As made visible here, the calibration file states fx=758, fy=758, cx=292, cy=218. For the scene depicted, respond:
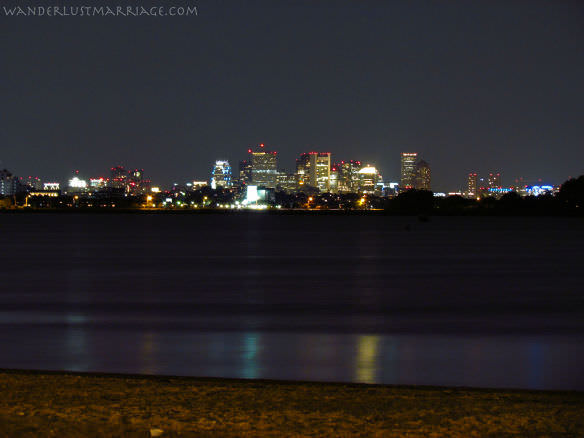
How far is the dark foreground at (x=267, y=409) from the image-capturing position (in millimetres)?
7047

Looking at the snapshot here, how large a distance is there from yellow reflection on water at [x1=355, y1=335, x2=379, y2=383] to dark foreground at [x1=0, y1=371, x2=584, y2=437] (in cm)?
203

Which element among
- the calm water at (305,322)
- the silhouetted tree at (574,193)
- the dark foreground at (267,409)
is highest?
the silhouetted tree at (574,193)

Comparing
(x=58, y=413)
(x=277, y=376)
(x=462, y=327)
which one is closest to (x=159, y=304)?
(x=462, y=327)

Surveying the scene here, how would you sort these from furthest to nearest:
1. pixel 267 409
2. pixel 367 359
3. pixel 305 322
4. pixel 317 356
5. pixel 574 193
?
pixel 574 193 → pixel 305 322 → pixel 317 356 → pixel 367 359 → pixel 267 409

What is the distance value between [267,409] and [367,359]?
5575mm

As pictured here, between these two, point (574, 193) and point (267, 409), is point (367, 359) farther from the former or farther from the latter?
point (574, 193)

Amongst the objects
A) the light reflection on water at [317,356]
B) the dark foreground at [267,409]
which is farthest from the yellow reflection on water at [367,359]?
the dark foreground at [267,409]

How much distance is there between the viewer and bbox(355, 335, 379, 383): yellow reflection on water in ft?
36.8

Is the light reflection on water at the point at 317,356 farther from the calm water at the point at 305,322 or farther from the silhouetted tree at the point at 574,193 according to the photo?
the silhouetted tree at the point at 574,193

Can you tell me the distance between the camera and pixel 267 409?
777 cm

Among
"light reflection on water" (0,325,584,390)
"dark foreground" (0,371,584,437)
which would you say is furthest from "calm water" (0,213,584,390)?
"dark foreground" (0,371,584,437)

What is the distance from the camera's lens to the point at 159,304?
875 inches

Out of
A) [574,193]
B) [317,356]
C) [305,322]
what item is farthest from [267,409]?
[574,193]

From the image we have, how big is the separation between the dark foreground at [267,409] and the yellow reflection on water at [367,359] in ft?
6.67
